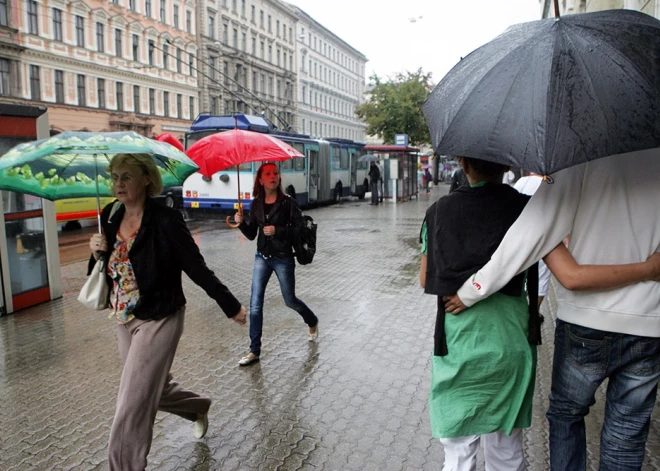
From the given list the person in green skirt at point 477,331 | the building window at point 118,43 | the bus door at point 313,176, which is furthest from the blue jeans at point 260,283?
the building window at point 118,43

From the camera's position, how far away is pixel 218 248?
43.7 feet

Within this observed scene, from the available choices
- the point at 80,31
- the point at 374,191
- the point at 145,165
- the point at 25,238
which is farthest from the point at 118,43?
the point at 145,165

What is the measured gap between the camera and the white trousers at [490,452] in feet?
8.48

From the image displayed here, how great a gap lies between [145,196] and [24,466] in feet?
5.97

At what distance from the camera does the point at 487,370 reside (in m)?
2.51

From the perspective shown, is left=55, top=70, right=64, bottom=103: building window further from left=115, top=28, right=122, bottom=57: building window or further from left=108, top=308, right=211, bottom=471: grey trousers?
left=108, top=308, right=211, bottom=471: grey trousers

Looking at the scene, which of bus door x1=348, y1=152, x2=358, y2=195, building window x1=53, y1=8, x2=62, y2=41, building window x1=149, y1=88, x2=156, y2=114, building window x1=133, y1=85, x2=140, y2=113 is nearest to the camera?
bus door x1=348, y1=152, x2=358, y2=195

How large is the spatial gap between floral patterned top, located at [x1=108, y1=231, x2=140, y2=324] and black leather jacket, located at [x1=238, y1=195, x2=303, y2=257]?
2.19 meters

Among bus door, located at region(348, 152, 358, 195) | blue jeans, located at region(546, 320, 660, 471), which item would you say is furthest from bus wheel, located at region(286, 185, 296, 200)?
blue jeans, located at region(546, 320, 660, 471)

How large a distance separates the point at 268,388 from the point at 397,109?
40038 mm

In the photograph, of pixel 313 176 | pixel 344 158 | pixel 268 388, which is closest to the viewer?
pixel 268 388

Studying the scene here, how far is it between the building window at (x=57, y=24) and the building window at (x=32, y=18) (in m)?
1.35

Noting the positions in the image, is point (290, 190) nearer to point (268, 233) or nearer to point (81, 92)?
point (268, 233)

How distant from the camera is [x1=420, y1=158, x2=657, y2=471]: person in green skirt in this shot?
2.50 meters
